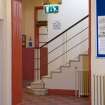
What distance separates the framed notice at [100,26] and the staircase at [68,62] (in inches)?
136

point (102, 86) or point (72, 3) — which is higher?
point (72, 3)

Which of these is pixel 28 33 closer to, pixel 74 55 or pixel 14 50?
pixel 74 55

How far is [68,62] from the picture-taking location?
38.0 feet

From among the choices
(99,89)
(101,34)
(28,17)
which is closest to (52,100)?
(99,89)

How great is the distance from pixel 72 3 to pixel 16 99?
13.9 feet

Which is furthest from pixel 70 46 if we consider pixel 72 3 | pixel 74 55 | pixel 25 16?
pixel 25 16

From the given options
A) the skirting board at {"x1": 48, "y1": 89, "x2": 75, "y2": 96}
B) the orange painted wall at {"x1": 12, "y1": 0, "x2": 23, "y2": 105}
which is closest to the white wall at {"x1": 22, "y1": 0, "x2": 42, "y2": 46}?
the skirting board at {"x1": 48, "y1": 89, "x2": 75, "y2": 96}

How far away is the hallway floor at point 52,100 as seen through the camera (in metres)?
9.78

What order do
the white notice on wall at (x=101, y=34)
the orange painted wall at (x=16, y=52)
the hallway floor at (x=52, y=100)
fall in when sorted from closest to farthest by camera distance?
the white notice on wall at (x=101, y=34), the orange painted wall at (x=16, y=52), the hallway floor at (x=52, y=100)

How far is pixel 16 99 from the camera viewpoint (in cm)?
895

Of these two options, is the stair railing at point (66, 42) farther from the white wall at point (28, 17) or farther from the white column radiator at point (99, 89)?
the white column radiator at point (99, 89)

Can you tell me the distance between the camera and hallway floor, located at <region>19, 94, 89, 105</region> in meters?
9.78

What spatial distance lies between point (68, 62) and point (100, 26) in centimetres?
418

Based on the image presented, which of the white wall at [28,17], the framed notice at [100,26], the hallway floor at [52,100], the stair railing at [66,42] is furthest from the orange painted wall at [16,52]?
the white wall at [28,17]
